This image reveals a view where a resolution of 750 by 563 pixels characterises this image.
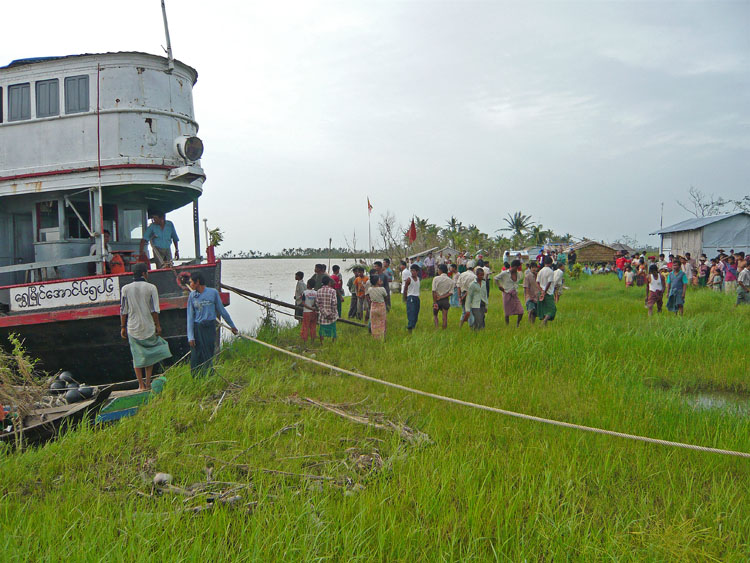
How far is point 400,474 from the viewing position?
3699 mm

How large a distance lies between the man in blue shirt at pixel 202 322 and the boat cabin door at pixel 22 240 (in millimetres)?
4521

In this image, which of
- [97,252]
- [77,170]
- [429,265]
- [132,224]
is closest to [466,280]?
[132,224]

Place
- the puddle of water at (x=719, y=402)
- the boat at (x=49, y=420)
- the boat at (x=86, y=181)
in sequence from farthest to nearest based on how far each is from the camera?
1. the boat at (x=86, y=181)
2. the puddle of water at (x=719, y=402)
3. the boat at (x=49, y=420)

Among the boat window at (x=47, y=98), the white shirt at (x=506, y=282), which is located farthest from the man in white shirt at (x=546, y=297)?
the boat window at (x=47, y=98)

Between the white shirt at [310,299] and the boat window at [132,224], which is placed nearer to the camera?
the boat window at [132,224]

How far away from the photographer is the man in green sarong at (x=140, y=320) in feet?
20.5

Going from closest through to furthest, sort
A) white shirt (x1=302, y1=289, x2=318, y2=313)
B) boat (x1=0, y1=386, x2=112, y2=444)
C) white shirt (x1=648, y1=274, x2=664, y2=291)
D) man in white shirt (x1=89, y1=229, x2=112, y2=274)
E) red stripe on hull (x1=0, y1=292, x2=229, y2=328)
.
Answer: boat (x1=0, y1=386, x2=112, y2=444) → red stripe on hull (x1=0, y1=292, x2=229, y2=328) → man in white shirt (x1=89, y1=229, x2=112, y2=274) → white shirt (x1=302, y1=289, x2=318, y2=313) → white shirt (x1=648, y1=274, x2=664, y2=291)

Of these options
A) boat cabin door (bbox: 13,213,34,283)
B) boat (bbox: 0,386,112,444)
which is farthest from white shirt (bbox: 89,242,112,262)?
boat (bbox: 0,386,112,444)

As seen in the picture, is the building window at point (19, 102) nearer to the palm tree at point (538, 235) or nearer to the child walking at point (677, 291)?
the child walking at point (677, 291)

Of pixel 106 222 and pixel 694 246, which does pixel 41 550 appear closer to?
pixel 106 222

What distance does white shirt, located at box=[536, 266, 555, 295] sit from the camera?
31.0 feet

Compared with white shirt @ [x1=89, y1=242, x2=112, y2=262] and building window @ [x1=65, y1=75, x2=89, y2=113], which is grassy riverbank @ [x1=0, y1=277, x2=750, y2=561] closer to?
white shirt @ [x1=89, y1=242, x2=112, y2=262]

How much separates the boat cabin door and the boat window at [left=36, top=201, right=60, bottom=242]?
26.4 inches

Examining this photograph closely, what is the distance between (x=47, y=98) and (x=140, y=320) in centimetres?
429
